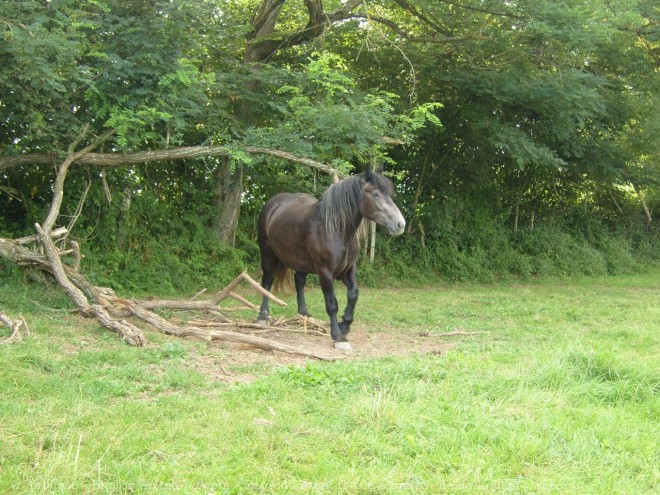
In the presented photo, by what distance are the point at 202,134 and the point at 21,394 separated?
774 cm

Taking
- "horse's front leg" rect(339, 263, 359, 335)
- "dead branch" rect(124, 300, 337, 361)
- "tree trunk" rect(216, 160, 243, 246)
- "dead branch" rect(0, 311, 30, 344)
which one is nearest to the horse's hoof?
"horse's front leg" rect(339, 263, 359, 335)

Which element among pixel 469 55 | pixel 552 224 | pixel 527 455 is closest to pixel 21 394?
pixel 527 455

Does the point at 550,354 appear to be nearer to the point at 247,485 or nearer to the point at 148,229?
the point at 247,485

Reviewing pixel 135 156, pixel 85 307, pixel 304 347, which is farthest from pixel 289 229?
pixel 85 307

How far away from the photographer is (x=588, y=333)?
27.9 feet

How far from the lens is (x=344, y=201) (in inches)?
311

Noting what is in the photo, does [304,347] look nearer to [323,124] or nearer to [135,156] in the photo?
[323,124]

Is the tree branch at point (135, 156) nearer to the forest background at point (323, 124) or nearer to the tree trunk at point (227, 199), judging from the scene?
the forest background at point (323, 124)

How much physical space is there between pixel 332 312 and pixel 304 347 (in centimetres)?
86

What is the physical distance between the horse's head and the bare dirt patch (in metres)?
1.38

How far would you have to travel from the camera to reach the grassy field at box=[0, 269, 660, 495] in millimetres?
3332

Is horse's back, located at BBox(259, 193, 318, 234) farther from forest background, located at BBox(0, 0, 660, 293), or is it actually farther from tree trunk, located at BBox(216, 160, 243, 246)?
tree trunk, located at BBox(216, 160, 243, 246)

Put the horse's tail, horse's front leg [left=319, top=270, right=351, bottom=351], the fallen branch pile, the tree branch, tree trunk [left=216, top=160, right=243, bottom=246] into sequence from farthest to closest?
tree trunk [left=216, top=160, right=243, bottom=246] < the horse's tail < the tree branch < horse's front leg [left=319, top=270, right=351, bottom=351] < the fallen branch pile

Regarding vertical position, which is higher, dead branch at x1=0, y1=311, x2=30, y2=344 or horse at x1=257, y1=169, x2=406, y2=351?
horse at x1=257, y1=169, x2=406, y2=351
